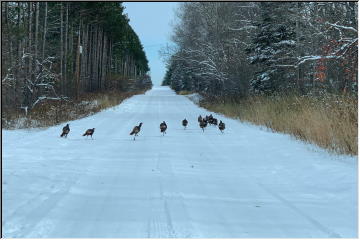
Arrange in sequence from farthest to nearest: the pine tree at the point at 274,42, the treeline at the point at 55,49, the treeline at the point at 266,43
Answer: the pine tree at the point at 274,42, the treeline at the point at 55,49, the treeline at the point at 266,43

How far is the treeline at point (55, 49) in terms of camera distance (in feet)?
60.6

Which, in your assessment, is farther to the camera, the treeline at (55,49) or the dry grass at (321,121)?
the treeline at (55,49)

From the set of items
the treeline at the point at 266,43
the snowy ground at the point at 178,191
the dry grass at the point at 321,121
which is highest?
the treeline at the point at 266,43

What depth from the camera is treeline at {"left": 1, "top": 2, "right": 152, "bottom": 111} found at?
18.5 metres

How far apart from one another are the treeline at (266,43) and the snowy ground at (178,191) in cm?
353

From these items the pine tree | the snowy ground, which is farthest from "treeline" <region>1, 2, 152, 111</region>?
the pine tree

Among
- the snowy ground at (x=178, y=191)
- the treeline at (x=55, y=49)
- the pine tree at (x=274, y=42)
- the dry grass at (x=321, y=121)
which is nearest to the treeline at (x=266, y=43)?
the pine tree at (x=274, y=42)

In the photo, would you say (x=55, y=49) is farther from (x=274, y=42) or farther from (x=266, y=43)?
(x=274, y=42)

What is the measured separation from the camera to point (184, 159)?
28.9 feet

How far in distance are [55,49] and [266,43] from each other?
2031 cm

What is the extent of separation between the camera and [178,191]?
5762 millimetres

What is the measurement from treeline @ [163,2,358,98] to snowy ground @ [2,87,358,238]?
139 inches

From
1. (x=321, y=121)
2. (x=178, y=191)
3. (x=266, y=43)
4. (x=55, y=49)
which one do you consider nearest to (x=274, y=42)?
(x=266, y=43)

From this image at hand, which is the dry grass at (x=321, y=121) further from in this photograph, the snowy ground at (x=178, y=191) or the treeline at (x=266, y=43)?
the treeline at (x=266, y=43)
